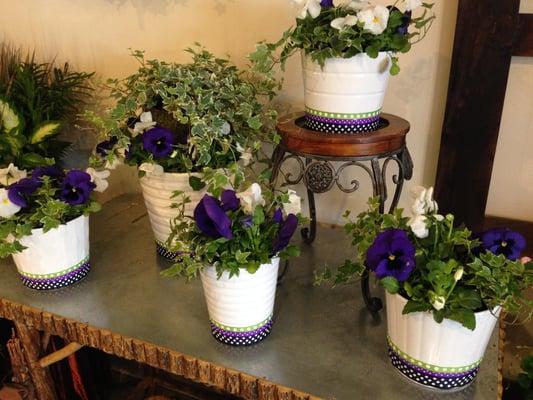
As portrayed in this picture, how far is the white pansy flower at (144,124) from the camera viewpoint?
102 cm

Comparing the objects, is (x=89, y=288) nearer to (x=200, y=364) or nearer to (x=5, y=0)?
(x=200, y=364)

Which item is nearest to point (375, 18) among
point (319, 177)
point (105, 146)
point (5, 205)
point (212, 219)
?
point (319, 177)

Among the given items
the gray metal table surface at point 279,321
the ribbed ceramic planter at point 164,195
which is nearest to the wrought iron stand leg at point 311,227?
the gray metal table surface at point 279,321

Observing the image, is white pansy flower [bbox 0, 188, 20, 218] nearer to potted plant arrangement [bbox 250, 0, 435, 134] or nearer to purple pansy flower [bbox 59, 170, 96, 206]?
purple pansy flower [bbox 59, 170, 96, 206]

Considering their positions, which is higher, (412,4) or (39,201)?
(412,4)

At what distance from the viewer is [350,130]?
0.93m

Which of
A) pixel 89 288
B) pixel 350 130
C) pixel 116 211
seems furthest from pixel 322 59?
pixel 116 211

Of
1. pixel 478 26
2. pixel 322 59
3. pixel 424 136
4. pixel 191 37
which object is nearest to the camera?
pixel 322 59

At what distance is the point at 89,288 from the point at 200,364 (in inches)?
14.6

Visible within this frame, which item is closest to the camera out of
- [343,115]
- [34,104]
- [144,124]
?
[343,115]

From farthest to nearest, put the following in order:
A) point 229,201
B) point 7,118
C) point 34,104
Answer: point 34,104 < point 7,118 < point 229,201

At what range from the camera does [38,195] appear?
1.00 metres

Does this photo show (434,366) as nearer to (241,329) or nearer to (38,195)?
(241,329)

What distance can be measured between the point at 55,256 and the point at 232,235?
0.47 meters
